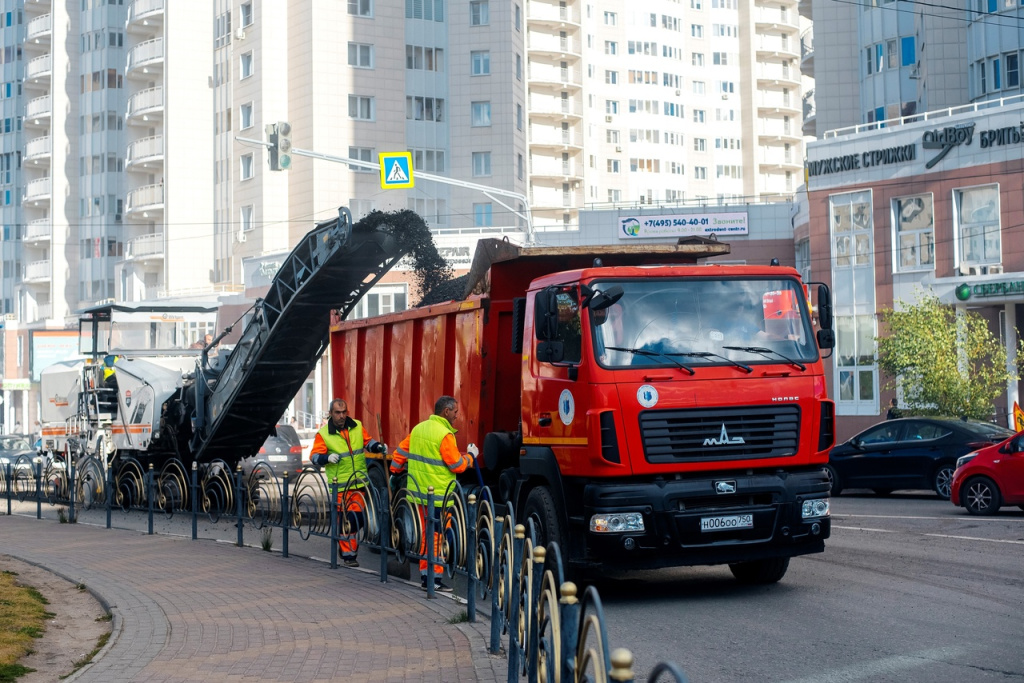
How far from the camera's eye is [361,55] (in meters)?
64.8

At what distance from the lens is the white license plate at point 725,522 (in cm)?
980

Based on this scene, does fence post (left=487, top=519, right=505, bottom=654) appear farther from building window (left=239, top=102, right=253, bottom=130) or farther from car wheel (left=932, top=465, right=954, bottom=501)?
building window (left=239, top=102, right=253, bottom=130)

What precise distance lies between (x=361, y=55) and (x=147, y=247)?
63.7ft

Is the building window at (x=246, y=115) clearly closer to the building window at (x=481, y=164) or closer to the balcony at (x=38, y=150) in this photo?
the building window at (x=481, y=164)

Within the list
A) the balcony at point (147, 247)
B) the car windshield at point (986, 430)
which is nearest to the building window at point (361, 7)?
the balcony at point (147, 247)

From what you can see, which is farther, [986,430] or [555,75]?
[555,75]

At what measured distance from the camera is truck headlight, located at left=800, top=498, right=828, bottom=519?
10094 mm

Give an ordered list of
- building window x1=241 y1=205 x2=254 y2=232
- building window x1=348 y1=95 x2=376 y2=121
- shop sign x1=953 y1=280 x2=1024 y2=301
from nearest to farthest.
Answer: shop sign x1=953 y1=280 x2=1024 y2=301 < building window x1=348 y1=95 x2=376 y2=121 < building window x1=241 y1=205 x2=254 y2=232

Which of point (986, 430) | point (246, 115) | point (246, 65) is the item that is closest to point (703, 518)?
point (986, 430)

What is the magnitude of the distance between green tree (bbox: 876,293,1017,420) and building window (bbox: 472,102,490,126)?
38.7 m

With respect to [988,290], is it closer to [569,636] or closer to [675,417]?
[675,417]

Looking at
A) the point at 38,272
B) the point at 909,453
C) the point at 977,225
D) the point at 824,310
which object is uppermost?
the point at 38,272

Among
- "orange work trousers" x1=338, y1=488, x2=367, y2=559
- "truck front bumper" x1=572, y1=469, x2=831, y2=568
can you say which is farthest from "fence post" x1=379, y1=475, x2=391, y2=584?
"truck front bumper" x1=572, y1=469, x2=831, y2=568

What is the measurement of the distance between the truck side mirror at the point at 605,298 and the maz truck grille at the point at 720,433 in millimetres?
933
